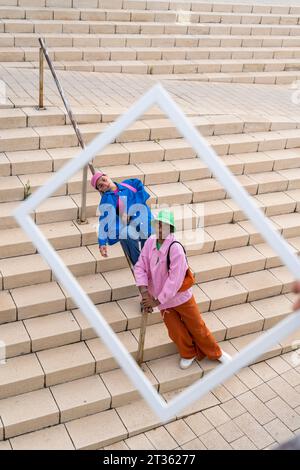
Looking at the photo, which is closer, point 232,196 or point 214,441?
point 232,196

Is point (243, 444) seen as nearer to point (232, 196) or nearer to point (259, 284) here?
point (259, 284)

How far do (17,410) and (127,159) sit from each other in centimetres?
337

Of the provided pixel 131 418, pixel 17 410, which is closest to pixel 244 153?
pixel 131 418

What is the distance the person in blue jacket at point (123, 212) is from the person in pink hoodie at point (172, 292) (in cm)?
39

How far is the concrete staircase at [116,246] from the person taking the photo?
4703 millimetres

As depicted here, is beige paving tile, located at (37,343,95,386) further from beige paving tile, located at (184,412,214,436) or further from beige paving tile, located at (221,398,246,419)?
beige paving tile, located at (221,398,246,419)

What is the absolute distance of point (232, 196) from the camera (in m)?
2.16

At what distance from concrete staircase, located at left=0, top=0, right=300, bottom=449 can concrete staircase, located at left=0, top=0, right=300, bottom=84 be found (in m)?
0.03

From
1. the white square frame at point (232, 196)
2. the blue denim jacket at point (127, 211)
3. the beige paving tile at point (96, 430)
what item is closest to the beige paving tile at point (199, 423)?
the beige paving tile at point (96, 430)

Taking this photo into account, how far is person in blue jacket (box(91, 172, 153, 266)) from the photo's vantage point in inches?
187

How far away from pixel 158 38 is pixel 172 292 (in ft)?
21.5

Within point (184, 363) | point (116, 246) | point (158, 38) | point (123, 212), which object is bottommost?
point (184, 363)

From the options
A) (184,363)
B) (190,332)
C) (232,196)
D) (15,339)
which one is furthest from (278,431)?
(232,196)

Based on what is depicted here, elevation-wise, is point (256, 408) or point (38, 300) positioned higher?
point (38, 300)
